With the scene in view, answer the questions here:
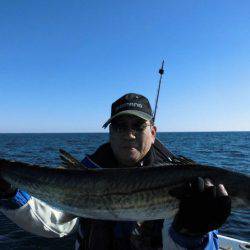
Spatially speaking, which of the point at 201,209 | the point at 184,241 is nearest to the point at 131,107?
the point at 201,209

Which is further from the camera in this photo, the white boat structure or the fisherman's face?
the white boat structure

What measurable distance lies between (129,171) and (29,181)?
Result: 4.10 ft

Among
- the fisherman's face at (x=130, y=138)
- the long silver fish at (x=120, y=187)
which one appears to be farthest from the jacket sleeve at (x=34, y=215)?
the fisherman's face at (x=130, y=138)

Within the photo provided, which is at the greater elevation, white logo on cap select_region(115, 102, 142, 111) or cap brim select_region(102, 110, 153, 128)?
white logo on cap select_region(115, 102, 142, 111)

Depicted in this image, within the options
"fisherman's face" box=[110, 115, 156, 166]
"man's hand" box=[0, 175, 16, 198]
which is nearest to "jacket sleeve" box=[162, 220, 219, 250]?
"fisherman's face" box=[110, 115, 156, 166]

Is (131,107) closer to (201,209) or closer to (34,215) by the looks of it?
(201,209)

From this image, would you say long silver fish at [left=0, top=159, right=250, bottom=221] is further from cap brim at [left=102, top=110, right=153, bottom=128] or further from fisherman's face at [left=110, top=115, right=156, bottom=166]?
cap brim at [left=102, top=110, right=153, bottom=128]

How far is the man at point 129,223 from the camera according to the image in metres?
3.59

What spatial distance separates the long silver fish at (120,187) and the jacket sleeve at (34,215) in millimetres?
200

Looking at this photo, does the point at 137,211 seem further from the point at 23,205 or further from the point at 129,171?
the point at 23,205

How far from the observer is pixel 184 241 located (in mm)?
3627

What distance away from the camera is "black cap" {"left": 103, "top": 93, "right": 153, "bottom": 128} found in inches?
178

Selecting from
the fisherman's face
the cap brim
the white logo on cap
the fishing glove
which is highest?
the white logo on cap

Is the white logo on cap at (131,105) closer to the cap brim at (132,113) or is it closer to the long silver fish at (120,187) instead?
the cap brim at (132,113)
